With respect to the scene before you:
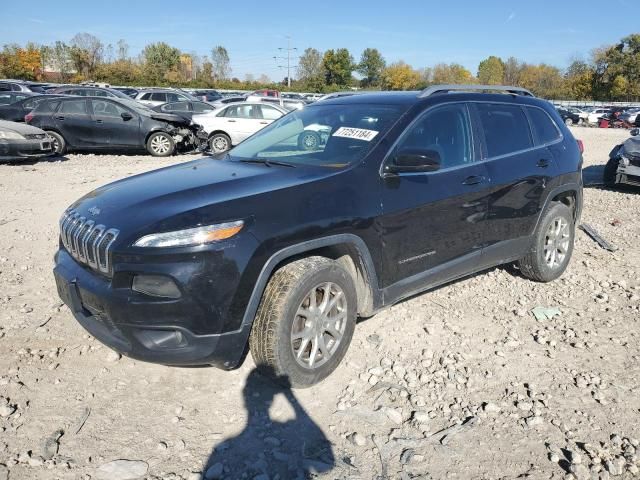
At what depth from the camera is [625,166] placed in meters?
9.66

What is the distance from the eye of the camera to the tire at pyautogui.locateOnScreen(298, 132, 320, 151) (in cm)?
388

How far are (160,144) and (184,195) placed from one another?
11497 mm

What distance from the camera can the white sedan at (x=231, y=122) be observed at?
14594 millimetres

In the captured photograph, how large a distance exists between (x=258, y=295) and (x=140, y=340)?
67 cm

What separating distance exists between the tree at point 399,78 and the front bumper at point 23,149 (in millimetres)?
81885

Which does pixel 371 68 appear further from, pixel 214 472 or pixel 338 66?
pixel 214 472

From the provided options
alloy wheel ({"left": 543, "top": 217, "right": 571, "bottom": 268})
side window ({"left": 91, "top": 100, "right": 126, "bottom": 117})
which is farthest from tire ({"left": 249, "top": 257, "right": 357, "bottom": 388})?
side window ({"left": 91, "top": 100, "right": 126, "bottom": 117})

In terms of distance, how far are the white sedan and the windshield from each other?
408 inches

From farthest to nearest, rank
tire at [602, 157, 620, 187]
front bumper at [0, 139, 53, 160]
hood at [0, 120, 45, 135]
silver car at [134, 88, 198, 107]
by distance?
silver car at [134, 88, 198, 107], hood at [0, 120, 45, 135], front bumper at [0, 139, 53, 160], tire at [602, 157, 620, 187]

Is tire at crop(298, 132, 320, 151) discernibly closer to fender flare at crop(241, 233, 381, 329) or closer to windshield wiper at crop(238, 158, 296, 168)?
windshield wiper at crop(238, 158, 296, 168)

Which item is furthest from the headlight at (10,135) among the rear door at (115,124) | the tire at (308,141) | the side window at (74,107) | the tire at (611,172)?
the tire at (611,172)

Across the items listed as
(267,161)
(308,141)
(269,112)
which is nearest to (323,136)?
(308,141)

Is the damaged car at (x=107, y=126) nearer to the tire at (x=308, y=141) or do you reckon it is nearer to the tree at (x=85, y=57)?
the tire at (x=308, y=141)

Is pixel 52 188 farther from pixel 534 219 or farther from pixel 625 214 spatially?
pixel 625 214
